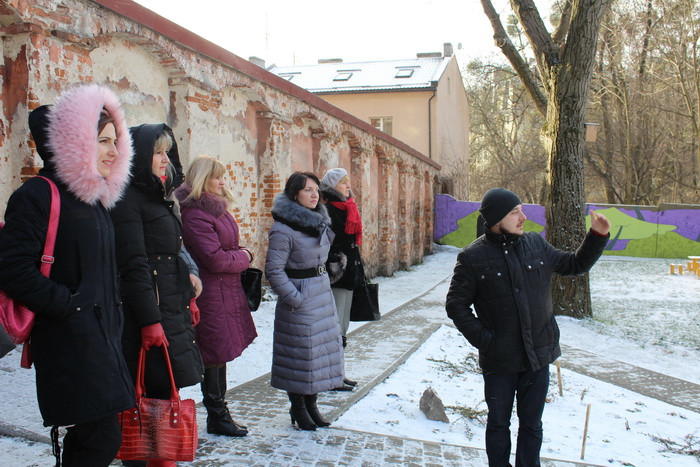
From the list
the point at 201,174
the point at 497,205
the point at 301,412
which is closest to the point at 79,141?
the point at 201,174

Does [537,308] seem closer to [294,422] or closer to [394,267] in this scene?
[294,422]

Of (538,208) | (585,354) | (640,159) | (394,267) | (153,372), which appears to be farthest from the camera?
(640,159)

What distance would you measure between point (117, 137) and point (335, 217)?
2.97 m

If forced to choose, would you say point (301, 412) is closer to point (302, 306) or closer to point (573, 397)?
point (302, 306)

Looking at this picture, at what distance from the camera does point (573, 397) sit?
5496 mm

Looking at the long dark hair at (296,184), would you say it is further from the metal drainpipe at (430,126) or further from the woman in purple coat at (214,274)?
the metal drainpipe at (430,126)

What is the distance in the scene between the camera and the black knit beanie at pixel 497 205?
11.4ft

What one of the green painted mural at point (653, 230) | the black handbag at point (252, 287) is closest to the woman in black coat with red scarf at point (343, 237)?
the black handbag at point (252, 287)

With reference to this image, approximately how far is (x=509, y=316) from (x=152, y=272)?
77.1 inches

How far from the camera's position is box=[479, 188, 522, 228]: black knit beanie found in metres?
3.47

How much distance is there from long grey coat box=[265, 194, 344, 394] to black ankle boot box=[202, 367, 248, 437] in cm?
39

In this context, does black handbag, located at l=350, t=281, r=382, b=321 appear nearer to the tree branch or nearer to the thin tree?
the thin tree

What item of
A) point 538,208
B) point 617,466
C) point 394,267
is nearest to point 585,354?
point 617,466

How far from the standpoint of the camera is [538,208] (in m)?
24.5
